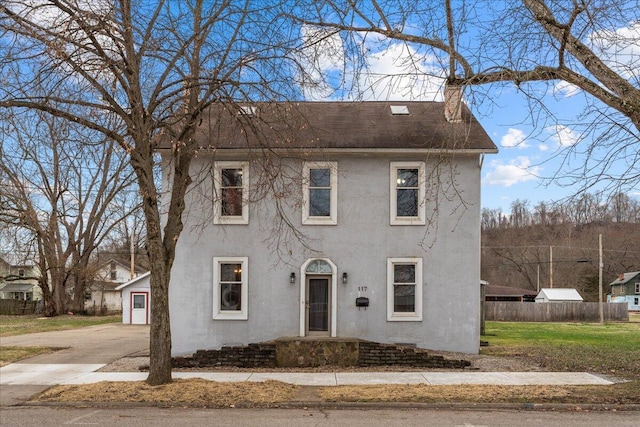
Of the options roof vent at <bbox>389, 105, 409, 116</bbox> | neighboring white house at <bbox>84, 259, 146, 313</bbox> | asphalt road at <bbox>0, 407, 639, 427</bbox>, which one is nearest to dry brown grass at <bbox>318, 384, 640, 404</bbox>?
asphalt road at <bbox>0, 407, 639, 427</bbox>

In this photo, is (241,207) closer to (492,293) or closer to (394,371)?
(394,371)

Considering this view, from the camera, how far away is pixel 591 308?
4241 centimetres

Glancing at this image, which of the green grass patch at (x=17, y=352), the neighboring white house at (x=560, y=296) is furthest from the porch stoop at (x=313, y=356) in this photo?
the neighboring white house at (x=560, y=296)

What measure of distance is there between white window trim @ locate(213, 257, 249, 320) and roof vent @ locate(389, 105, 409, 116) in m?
6.77

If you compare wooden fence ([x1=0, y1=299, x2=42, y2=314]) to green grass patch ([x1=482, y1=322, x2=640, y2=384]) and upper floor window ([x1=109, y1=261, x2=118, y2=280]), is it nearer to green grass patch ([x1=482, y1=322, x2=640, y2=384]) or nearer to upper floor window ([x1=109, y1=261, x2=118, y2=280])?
upper floor window ([x1=109, y1=261, x2=118, y2=280])

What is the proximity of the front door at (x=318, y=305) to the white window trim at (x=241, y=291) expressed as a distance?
1.79 m

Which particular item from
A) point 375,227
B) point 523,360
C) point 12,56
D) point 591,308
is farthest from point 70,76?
point 591,308

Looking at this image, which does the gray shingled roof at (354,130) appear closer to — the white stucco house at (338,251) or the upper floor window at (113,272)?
the white stucco house at (338,251)

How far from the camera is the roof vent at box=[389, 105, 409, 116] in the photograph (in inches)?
717

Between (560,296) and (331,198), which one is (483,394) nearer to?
(331,198)

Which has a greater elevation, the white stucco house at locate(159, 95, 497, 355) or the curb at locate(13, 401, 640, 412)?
the white stucco house at locate(159, 95, 497, 355)

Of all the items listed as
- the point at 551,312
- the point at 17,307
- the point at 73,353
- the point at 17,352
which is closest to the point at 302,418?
the point at 73,353

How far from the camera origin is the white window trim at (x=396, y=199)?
53.2ft

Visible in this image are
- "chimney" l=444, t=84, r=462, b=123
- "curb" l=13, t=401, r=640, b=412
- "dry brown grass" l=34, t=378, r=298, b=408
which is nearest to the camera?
"curb" l=13, t=401, r=640, b=412
